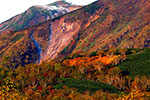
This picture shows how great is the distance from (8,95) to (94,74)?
12463 centimetres

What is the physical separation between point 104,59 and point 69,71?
47383 mm

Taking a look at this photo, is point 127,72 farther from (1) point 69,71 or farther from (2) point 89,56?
(2) point 89,56

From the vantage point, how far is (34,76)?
5017 inches

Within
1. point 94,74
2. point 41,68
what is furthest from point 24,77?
point 94,74

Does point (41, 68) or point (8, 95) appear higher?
point (8, 95)

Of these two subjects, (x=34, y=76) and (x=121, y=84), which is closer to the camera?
(x=121, y=84)

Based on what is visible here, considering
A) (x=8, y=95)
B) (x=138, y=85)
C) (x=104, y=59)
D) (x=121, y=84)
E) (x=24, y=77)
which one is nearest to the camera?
(x=8, y=95)

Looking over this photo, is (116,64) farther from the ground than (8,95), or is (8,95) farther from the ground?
(8,95)

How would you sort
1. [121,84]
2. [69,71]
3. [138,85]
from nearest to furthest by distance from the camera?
[138,85]
[121,84]
[69,71]

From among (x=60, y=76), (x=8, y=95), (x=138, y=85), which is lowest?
(x=60, y=76)

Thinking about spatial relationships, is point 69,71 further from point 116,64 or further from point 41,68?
point 116,64

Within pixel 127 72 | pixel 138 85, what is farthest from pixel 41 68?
pixel 138 85

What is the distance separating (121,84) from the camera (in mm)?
107062

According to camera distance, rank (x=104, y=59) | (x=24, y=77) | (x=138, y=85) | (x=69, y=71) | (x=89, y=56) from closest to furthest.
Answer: (x=138, y=85) → (x=24, y=77) → (x=69, y=71) → (x=104, y=59) → (x=89, y=56)
